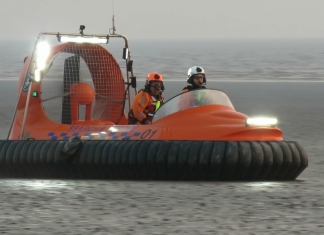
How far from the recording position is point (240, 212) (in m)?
4.77

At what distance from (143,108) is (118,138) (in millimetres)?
742

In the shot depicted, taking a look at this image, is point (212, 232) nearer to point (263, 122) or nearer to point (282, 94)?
point (263, 122)

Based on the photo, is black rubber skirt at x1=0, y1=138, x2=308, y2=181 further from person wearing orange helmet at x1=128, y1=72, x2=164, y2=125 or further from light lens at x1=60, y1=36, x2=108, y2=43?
light lens at x1=60, y1=36, x2=108, y2=43

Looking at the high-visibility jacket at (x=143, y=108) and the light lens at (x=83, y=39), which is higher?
the light lens at (x=83, y=39)

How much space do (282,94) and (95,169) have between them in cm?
1075

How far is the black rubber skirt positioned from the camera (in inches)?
232

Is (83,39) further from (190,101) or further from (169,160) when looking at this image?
(169,160)

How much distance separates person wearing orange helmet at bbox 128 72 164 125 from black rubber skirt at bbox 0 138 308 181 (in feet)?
3.08

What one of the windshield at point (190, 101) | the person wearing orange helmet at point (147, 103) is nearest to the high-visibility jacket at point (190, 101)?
the windshield at point (190, 101)

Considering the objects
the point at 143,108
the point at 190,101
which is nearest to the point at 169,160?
the point at 190,101

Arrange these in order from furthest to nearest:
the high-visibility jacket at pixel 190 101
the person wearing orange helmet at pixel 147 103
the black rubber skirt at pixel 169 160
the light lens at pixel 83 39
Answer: the light lens at pixel 83 39, the person wearing orange helmet at pixel 147 103, the high-visibility jacket at pixel 190 101, the black rubber skirt at pixel 169 160

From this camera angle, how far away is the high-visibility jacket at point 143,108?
721 centimetres

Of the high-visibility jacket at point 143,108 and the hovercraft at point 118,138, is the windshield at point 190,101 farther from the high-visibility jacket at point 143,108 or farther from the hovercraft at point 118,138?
the high-visibility jacket at point 143,108

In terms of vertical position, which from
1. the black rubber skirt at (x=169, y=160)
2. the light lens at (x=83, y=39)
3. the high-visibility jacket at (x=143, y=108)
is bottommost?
the black rubber skirt at (x=169, y=160)
